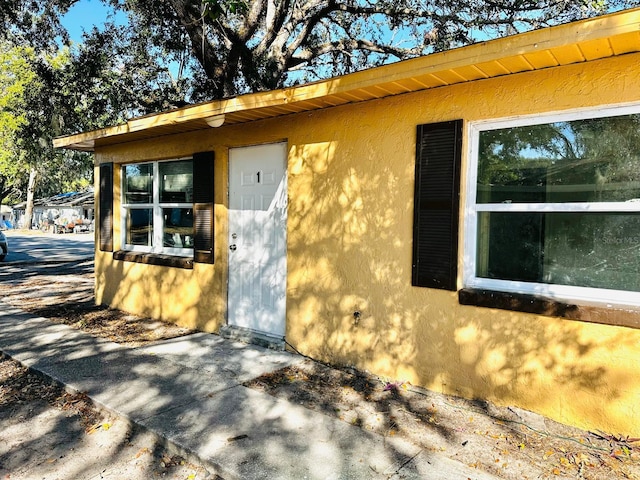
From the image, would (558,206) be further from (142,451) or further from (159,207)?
(159,207)

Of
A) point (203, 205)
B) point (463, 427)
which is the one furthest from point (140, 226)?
point (463, 427)

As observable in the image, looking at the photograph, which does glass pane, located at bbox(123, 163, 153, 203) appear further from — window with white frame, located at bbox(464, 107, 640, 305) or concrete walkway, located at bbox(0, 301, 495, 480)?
window with white frame, located at bbox(464, 107, 640, 305)

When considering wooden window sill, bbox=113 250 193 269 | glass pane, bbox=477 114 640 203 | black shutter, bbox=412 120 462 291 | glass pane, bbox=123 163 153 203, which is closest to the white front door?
wooden window sill, bbox=113 250 193 269

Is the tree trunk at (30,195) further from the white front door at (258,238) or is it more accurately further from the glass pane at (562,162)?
the glass pane at (562,162)

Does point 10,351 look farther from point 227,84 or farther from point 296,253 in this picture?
point 227,84

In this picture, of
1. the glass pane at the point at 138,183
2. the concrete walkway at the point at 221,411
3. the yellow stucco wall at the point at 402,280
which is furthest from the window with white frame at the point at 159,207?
the concrete walkway at the point at 221,411

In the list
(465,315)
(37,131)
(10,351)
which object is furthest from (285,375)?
(37,131)

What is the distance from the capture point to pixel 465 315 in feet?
12.4

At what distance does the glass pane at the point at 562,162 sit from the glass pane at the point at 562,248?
15 cm

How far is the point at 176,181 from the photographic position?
657 cm

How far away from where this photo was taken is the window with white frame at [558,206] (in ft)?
10.5

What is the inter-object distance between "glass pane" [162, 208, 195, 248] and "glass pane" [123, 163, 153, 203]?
0.52 m

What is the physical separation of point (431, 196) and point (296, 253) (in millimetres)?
1738

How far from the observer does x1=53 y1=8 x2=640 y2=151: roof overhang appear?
2.84m
